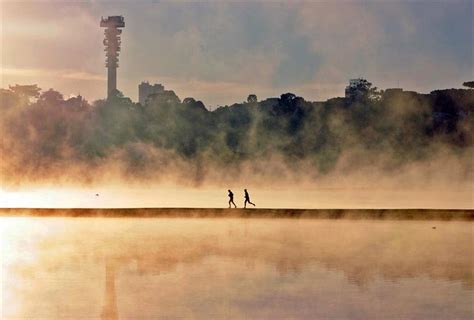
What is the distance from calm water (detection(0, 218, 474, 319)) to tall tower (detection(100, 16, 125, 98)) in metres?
92.7

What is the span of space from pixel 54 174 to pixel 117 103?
25558 millimetres

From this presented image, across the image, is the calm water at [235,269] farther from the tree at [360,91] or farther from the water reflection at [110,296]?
the tree at [360,91]

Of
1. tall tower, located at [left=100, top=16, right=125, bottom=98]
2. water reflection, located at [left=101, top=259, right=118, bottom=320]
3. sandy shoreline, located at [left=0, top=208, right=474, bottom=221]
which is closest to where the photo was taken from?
water reflection, located at [left=101, top=259, right=118, bottom=320]

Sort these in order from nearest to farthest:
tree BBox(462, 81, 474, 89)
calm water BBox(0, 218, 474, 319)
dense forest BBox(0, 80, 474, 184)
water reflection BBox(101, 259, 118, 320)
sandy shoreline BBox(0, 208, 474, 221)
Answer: water reflection BBox(101, 259, 118, 320) → calm water BBox(0, 218, 474, 319) → sandy shoreline BBox(0, 208, 474, 221) → dense forest BBox(0, 80, 474, 184) → tree BBox(462, 81, 474, 89)

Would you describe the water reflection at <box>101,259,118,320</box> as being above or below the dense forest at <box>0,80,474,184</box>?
below

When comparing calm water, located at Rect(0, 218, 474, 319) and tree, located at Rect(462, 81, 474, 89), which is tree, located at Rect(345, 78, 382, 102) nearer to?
tree, located at Rect(462, 81, 474, 89)

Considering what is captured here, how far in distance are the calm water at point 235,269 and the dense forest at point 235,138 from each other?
49.6 meters

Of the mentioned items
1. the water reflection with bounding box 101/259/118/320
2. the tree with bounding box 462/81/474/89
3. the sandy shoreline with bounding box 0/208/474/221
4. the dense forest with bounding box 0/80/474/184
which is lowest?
the water reflection with bounding box 101/259/118/320

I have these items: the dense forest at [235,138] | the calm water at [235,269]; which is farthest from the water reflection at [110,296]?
the dense forest at [235,138]

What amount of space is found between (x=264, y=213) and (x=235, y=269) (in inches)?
489

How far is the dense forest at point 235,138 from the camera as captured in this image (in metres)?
89.4

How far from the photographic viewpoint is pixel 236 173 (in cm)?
9006

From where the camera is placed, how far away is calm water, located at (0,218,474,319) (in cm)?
1905

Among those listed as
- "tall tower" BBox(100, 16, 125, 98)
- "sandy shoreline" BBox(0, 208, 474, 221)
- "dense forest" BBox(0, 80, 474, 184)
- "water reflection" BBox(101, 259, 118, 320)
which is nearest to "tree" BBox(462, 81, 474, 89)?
"dense forest" BBox(0, 80, 474, 184)
